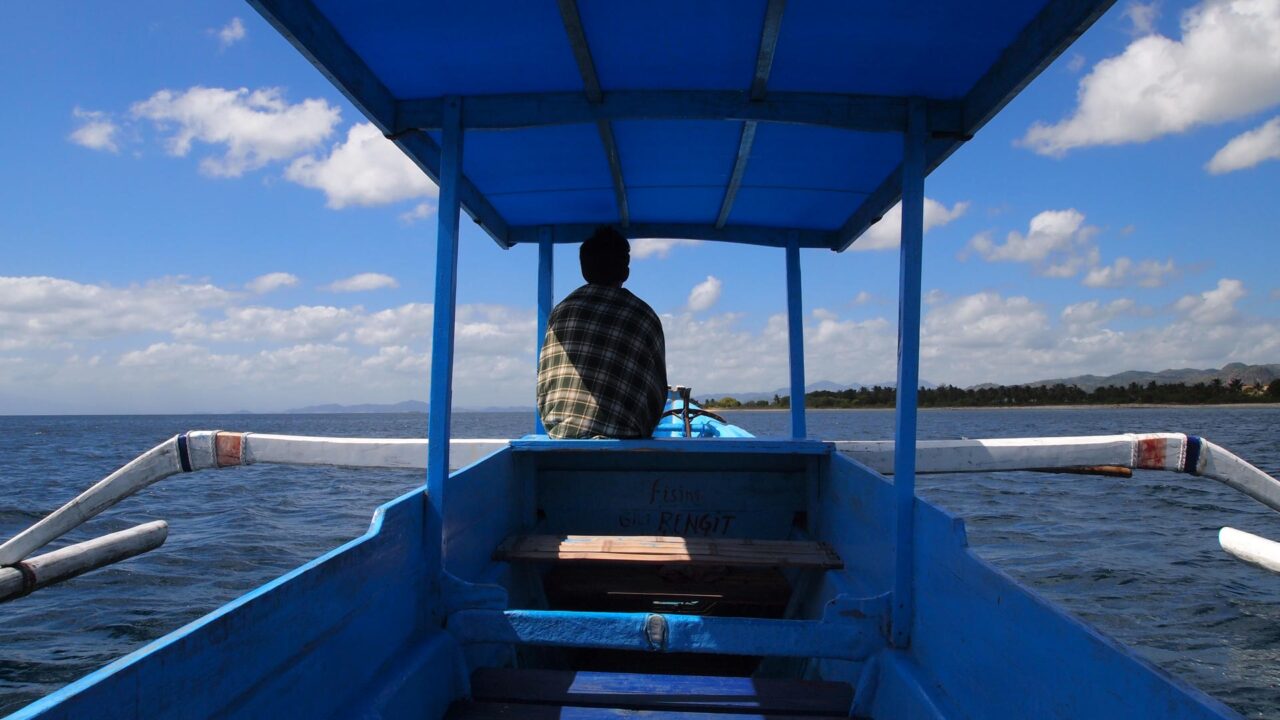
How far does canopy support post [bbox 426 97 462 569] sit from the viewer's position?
112 inches

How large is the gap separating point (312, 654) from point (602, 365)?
2.10m

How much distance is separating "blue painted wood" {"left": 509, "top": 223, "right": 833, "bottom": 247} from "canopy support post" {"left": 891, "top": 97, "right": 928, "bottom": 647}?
7.95 ft

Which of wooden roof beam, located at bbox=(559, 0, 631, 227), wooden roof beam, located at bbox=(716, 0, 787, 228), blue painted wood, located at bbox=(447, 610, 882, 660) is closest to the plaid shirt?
wooden roof beam, located at bbox=(559, 0, 631, 227)

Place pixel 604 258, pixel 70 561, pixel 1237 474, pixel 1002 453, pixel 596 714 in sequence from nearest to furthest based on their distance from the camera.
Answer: pixel 596 714 < pixel 604 258 < pixel 1002 453 < pixel 70 561 < pixel 1237 474

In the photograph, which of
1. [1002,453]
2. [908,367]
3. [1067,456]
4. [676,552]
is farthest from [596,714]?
[1067,456]

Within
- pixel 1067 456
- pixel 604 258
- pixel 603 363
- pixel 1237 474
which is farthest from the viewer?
pixel 1237 474

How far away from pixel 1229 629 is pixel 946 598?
7.24 metres

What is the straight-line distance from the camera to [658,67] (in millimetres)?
2840

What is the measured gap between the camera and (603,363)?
378 cm

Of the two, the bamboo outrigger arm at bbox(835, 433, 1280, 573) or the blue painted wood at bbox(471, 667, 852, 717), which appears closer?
the blue painted wood at bbox(471, 667, 852, 717)

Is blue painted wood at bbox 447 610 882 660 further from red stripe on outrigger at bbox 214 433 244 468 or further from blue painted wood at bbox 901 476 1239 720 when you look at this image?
red stripe on outrigger at bbox 214 433 244 468

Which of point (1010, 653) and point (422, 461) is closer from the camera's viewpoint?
point (1010, 653)

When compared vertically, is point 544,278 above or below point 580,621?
above

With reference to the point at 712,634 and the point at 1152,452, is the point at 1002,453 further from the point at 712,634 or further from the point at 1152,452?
the point at 712,634
